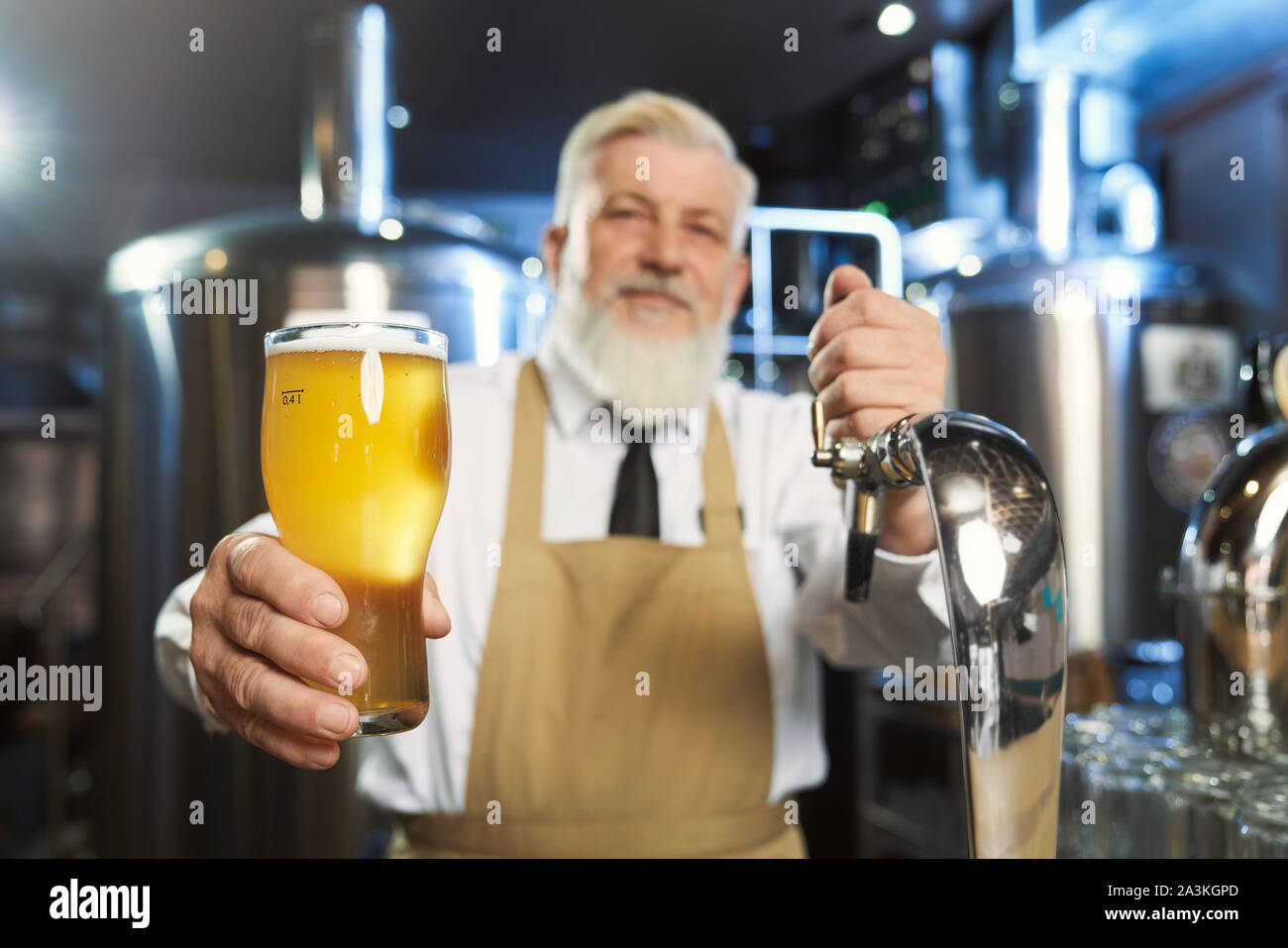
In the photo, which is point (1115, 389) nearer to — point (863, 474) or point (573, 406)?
point (573, 406)

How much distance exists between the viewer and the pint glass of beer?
44cm


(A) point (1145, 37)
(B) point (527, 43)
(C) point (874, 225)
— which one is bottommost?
(C) point (874, 225)

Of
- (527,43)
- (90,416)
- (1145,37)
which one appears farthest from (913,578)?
(90,416)

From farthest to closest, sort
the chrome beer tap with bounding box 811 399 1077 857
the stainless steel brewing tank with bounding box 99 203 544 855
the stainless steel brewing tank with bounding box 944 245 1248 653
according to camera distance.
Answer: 1. the stainless steel brewing tank with bounding box 944 245 1248 653
2. the stainless steel brewing tank with bounding box 99 203 544 855
3. the chrome beer tap with bounding box 811 399 1077 857

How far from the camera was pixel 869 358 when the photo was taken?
53cm

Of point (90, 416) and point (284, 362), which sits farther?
point (90, 416)

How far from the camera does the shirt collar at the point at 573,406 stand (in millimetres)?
1080

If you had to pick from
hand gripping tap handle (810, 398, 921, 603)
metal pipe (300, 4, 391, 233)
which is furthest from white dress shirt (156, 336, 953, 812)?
metal pipe (300, 4, 391, 233)

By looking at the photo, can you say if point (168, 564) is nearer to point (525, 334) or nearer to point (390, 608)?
point (525, 334)

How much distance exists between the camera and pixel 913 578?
702 mm

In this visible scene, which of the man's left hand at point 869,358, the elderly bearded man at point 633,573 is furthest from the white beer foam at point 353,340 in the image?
the elderly bearded man at point 633,573

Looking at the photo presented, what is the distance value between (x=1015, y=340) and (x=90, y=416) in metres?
4.55

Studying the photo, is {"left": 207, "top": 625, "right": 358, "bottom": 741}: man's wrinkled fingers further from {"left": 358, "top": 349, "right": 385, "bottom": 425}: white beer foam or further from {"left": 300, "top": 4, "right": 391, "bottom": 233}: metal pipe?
{"left": 300, "top": 4, "right": 391, "bottom": 233}: metal pipe

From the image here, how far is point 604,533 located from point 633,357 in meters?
0.19
